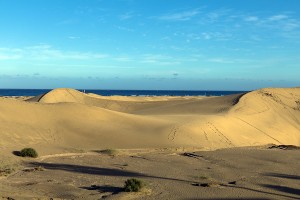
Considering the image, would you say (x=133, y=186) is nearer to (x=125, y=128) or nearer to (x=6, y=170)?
(x=6, y=170)

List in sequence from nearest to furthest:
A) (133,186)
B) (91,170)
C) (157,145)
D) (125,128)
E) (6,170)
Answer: (133,186), (6,170), (91,170), (157,145), (125,128)

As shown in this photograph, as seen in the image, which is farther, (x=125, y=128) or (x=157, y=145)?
(x=125, y=128)

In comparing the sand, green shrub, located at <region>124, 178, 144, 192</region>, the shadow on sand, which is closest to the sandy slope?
the sand

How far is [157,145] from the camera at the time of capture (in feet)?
80.6

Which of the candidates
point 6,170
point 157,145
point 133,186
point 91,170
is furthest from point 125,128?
point 133,186

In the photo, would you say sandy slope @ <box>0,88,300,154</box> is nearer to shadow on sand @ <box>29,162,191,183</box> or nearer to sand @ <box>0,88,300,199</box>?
sand @ <box>0,88,300,199</box>

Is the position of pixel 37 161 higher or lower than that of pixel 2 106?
lower

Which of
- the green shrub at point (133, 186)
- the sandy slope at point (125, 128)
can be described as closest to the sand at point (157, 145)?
the sandy slope at point (125, 128)

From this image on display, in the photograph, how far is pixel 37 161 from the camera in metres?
17.6

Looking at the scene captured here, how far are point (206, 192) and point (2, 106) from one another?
20.2 m

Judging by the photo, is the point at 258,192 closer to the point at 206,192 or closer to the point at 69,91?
the point at 206,192

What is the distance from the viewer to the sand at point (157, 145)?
1212 centimetres

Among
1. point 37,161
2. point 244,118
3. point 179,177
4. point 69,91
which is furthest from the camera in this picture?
point 69,91

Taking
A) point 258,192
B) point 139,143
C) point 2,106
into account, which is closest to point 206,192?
point 258,192
